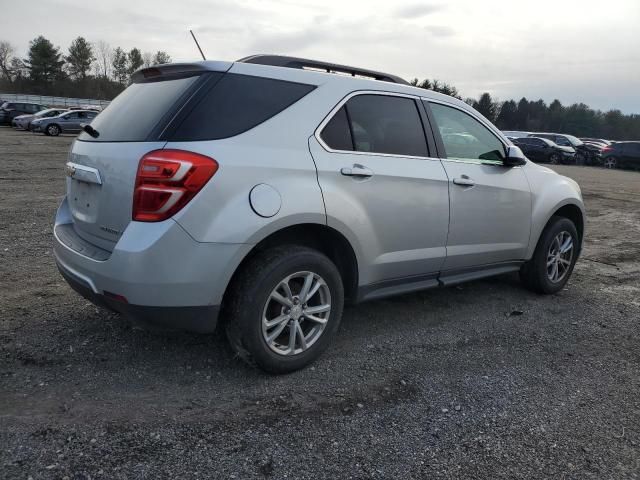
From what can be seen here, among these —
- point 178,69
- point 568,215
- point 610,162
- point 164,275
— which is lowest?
point 164,275

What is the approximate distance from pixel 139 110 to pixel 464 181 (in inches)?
94.3

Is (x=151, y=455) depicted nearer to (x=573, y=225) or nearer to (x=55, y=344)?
(x=55, y=344)

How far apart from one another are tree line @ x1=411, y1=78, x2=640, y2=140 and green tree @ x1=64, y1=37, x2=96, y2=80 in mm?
56096

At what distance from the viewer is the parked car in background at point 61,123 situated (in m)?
27.6

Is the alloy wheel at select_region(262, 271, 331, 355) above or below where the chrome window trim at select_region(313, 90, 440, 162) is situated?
below

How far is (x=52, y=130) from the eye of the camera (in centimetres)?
2772

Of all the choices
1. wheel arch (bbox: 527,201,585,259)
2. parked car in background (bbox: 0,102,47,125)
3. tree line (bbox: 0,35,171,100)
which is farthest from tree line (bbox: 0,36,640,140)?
wheel arch (bbox: 527,201,585,259)

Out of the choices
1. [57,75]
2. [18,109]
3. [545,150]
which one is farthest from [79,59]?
[545,150]

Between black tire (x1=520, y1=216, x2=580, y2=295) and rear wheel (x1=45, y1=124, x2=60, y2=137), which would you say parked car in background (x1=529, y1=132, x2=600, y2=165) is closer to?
rear wheel (x1=45, y1=124, x2=60, y2=137)

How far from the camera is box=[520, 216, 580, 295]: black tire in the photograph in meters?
5.00

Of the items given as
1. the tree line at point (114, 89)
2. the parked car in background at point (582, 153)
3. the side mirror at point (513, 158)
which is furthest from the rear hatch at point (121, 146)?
the tree line at point (114, 89)

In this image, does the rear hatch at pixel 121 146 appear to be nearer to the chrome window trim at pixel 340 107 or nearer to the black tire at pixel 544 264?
the chrome window trim at pixel 340 107

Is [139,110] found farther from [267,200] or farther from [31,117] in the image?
[31,117]

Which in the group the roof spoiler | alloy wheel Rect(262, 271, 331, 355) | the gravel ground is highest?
the roof spoiler
